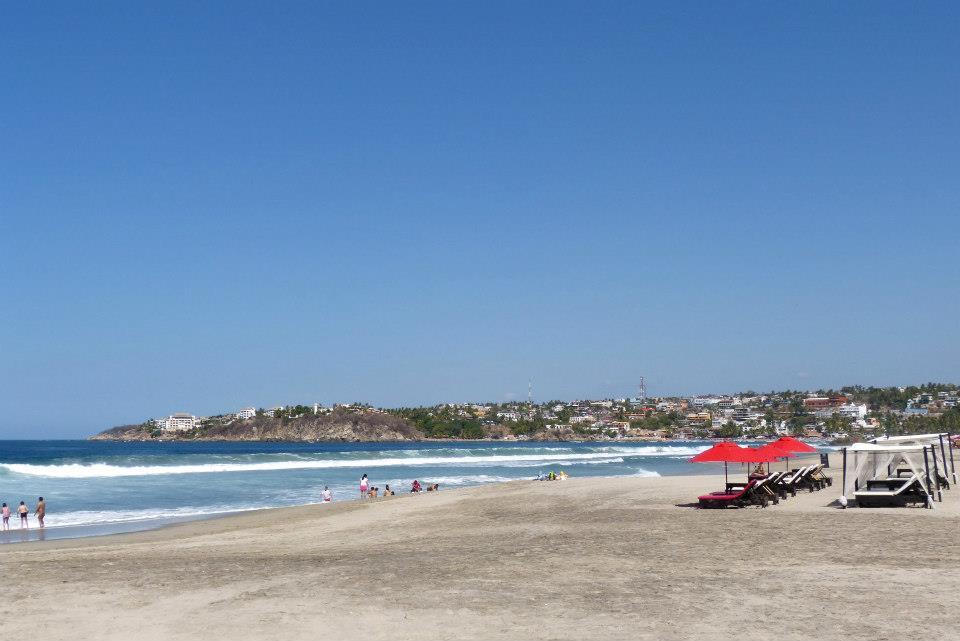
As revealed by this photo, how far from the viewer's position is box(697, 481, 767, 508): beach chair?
1983 centimetres

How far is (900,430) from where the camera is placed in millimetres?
158250

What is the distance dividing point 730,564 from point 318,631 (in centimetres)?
602

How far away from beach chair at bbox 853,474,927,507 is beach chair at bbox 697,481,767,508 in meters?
2.10

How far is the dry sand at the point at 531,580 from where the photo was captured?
28.4 feet

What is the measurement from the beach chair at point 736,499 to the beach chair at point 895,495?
2.10m

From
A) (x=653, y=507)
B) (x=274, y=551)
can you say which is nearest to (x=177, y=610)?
(x=274, y=551)

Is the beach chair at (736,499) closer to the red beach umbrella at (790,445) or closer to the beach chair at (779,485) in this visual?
the beach chair at (779,485)

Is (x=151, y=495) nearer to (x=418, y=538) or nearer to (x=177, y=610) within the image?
(x=418, y=538)

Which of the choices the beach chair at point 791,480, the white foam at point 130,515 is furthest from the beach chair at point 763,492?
the white foam at point 130,515

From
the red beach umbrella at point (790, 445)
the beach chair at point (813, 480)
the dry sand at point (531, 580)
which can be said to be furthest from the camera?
the red beach umbrella at point (790, 445)

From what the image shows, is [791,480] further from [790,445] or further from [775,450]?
[790,445]

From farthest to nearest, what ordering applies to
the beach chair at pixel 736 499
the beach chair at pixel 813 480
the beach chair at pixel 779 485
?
the beach chair at pixel 813 480 < the beach chair at pixel 779 485 < the beach chair at pixel 736 499

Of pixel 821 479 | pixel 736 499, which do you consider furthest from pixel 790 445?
pixel 736 499

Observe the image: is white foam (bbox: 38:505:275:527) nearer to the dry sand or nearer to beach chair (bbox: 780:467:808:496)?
the dry sand
